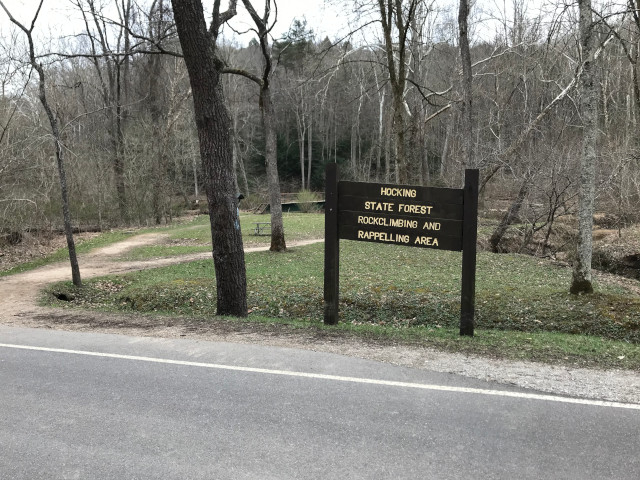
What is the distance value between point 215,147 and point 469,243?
4.95m

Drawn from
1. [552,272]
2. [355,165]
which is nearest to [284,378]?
[552,272]

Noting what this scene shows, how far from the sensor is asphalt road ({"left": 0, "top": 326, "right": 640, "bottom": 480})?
388cm

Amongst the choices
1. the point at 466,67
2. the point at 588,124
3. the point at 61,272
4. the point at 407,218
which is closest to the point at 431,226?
the point at 407,218

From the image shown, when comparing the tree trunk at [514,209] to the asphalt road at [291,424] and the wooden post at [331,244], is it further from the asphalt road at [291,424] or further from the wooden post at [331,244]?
the asphalt road at [291,424]

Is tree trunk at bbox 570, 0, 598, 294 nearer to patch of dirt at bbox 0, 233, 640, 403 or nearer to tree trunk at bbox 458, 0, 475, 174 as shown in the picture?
patch of dirt at bbox 0, 233, 640, 403

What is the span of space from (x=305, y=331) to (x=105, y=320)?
12.8ft

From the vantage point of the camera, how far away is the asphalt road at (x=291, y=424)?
3885mm

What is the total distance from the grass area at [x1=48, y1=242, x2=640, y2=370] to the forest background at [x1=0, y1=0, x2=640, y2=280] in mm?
4373

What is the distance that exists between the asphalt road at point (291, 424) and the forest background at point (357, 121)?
6.91 meters

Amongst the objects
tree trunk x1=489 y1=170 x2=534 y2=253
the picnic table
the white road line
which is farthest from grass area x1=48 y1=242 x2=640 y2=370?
the picnic table

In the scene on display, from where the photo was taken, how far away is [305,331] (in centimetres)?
800

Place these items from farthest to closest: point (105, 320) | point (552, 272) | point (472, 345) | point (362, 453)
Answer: point (552, 272), point (105, 320), point (472, 345), point (362, 453)

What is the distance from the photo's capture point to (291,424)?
15.0 feet

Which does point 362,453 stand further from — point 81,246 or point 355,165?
point 355,165
